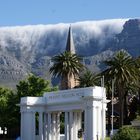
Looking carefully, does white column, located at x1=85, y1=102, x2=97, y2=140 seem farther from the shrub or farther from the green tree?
the green tree

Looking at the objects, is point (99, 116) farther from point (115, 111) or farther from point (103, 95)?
point (115, 111)

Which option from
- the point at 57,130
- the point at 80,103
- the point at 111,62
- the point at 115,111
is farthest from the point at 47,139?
the point at 115,111

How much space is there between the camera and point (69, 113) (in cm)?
8950

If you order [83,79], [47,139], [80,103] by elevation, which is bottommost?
[47,139]

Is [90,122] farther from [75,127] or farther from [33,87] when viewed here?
[33,87]

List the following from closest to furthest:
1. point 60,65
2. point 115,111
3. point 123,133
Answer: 1. point 123,133
2. point 60,65
3. point 115,111

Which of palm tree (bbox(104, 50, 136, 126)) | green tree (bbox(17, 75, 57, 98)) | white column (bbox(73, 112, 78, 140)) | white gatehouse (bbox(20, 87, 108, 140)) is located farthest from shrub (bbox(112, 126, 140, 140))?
green tree (bbox(17, 75, 57, 98))

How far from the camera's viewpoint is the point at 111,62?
310 ft

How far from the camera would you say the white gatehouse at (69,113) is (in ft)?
269

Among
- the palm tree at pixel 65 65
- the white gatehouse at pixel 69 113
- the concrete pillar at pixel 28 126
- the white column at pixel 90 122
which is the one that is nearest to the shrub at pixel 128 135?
the white gatehouse at pixel 69 113

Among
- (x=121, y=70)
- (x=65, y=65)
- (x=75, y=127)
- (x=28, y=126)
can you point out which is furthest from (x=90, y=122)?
(x=65, y=65)

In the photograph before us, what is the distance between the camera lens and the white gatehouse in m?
82.1

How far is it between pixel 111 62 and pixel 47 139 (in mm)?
19353

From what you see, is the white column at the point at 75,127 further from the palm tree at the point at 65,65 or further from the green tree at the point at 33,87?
the green tree at the point at 33,87
